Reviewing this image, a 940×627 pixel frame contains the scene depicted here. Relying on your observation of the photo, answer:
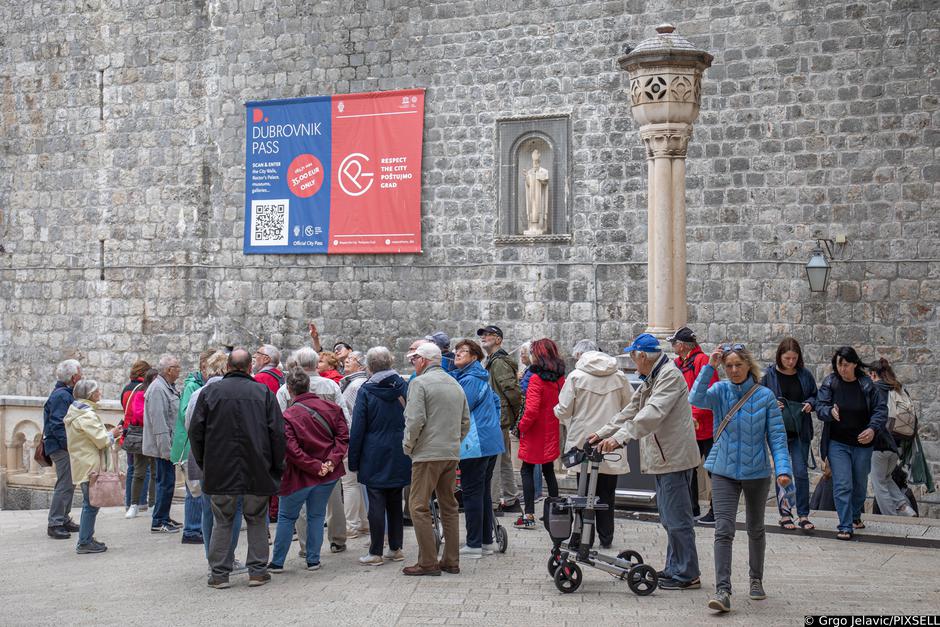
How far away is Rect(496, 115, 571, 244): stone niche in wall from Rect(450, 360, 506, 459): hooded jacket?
705 centimetres

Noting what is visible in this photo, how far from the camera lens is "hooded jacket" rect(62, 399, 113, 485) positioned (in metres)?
8.47

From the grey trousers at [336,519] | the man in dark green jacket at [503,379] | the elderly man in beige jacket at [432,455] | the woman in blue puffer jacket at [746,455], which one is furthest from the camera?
the man in dark green jacket at [503,379]

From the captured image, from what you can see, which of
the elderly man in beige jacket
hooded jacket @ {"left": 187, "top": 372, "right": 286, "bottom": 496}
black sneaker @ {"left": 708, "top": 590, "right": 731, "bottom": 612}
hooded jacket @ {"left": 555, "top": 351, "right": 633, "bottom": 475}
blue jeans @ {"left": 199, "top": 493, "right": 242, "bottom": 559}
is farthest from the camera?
hooded jacket @ {"left": 555, "top": 351, "right": 633, "bottom": 475}

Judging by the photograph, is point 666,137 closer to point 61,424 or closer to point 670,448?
point 670,448

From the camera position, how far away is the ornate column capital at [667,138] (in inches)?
402

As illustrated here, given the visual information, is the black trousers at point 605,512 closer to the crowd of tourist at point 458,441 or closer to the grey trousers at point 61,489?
the crowd of tourist at point 458,441

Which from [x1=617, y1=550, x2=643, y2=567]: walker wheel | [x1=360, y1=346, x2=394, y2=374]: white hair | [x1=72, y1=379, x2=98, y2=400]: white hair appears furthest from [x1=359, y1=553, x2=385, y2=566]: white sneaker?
[x1=72, y1=379, x2=98, y2=400]: white hair

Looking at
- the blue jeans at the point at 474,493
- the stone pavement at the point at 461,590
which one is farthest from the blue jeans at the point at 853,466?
the blue jeans at the point at 474,493

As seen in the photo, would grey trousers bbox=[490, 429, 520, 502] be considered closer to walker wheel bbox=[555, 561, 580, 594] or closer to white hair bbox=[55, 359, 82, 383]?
walker wheel bbox=[555, 561, 580, 594]

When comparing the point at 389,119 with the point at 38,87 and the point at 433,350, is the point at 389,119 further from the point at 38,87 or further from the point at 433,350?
the point at 433,350

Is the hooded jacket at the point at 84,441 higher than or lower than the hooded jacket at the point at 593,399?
lower

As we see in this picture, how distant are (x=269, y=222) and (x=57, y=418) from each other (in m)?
8.05

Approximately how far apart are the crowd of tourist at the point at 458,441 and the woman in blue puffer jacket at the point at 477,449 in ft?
0.04

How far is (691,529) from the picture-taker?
21.9ft
